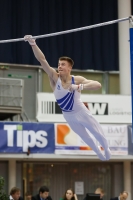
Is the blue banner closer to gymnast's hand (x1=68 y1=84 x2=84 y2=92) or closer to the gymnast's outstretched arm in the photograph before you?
the gymnast's outstretched arm

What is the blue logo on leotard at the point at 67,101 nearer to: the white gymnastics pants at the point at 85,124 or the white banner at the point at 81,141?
the white gymnastics pants at the point at 85,124

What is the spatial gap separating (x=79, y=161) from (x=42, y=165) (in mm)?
1298

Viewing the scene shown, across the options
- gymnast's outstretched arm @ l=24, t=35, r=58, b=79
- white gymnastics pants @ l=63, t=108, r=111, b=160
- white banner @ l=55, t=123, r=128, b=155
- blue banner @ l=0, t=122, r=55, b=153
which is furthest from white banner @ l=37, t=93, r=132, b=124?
gymnast's outstretched arm @ l=24, t=35, r=58, b=79

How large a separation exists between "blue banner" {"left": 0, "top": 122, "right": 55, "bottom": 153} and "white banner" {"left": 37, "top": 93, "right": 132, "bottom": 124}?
159 cm

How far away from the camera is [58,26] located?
23609mm

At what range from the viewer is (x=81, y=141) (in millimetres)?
19844

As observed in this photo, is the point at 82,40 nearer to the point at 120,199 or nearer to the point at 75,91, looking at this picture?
the point at 120,199

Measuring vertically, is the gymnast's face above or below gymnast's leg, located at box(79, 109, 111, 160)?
above

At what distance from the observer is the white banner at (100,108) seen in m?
21.2

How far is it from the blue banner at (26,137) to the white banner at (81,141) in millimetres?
227

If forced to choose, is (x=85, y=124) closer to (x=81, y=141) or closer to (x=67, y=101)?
(x=67, y=101)

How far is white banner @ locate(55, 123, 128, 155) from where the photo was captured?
19.7 meters

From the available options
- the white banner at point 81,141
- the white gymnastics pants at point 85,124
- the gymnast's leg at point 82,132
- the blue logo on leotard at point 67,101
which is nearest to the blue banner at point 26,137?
the white banner at point 81,141

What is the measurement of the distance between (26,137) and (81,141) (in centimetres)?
177
